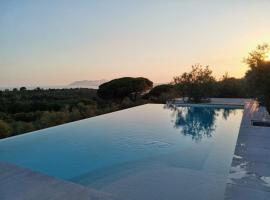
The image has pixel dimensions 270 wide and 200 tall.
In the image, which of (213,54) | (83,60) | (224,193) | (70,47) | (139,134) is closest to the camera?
(224,193)

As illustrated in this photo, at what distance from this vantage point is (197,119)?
10.5 m

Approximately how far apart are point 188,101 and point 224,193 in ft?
36.3

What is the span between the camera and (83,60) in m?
14.9

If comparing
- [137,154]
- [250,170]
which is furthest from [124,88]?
[250,170]

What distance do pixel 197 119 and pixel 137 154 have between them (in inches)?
204

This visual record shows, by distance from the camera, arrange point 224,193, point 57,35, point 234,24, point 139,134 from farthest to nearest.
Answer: point 57,35
point 234,24
point 139,134
point 224,193

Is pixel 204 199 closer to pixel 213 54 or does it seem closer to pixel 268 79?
pixel 268 79

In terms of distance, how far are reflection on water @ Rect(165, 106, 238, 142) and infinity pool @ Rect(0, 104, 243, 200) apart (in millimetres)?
29

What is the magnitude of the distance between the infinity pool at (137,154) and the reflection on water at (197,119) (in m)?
0.03

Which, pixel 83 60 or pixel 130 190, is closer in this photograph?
pixel 130 190

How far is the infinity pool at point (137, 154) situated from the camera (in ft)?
12.9

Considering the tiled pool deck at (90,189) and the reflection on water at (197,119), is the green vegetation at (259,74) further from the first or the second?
A: the tiled pool deck at (90,189)

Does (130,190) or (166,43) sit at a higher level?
(166,43)

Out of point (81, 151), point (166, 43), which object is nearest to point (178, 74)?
point (166, 43)
